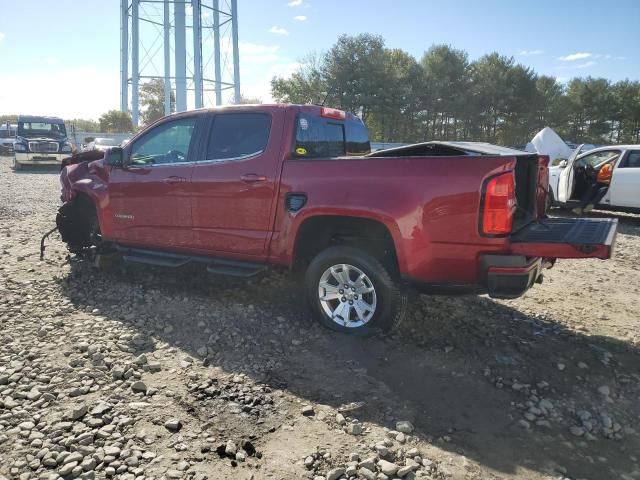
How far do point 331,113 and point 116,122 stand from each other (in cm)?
3844

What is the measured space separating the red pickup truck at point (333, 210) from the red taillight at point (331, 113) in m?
0.02

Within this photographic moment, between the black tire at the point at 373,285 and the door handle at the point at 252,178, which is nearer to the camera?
the black tire at the point at 373,285

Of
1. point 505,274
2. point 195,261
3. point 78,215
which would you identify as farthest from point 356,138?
point 78,215

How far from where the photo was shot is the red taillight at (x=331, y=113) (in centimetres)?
481

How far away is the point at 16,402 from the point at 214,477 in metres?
1.52

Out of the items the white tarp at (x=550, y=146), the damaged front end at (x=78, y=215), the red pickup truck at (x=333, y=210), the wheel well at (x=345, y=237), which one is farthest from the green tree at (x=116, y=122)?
the wheel well at (x=345, y=237)

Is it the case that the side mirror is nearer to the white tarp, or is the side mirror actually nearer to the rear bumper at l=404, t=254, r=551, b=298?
the rear bumper at l=404, t=254, r=551, b=298

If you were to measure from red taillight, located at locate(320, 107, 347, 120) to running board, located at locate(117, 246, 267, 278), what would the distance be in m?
1.61

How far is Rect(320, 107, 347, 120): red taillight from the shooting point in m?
4.81

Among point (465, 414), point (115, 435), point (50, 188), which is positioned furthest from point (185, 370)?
point (50, 188)

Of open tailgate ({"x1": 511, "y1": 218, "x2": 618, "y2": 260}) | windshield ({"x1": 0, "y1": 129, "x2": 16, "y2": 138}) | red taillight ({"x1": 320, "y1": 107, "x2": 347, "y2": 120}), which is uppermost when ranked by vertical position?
windshield ({"x1": 0, "y1": 129, "x2": 16, "y2": 138})

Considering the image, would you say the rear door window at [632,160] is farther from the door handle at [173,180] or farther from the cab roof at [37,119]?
the cab roof at [37,119]

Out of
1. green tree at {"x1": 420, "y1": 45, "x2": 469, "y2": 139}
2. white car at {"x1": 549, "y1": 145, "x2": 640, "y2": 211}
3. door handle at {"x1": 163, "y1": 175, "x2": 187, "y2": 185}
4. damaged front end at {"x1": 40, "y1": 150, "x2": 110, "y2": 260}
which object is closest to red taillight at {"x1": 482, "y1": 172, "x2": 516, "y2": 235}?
door handle at {"x1": 163, "y1": 175, "x2": 187, "y2": 185}

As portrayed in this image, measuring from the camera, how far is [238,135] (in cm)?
469
